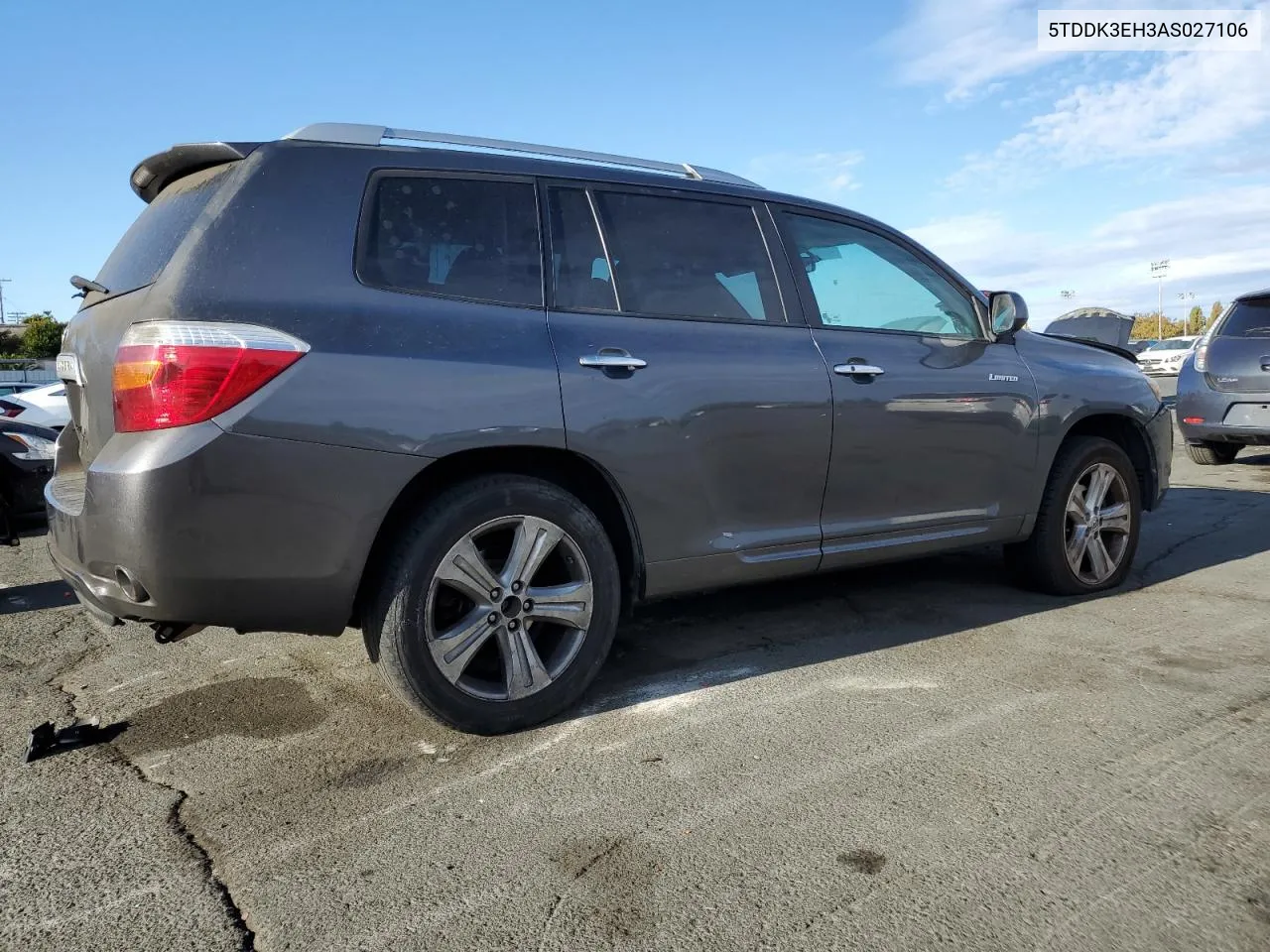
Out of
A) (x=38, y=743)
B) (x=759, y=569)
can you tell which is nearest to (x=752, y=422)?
(x=759, y=569)

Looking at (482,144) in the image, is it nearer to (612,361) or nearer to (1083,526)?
(612,361)

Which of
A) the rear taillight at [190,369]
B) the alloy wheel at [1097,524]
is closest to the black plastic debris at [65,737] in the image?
the rear taillight at [190,369]

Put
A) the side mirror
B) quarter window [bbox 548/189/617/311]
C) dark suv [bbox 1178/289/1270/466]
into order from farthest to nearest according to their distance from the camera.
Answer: dark suv [bbox 1178/289/1270/466] → the side mirror → quarter window [bbox 548/189/617/311]

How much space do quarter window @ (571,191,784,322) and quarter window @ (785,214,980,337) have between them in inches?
10.0

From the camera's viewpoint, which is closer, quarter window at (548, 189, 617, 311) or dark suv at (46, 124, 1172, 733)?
dark suv at (46, 124, 1172, 733)

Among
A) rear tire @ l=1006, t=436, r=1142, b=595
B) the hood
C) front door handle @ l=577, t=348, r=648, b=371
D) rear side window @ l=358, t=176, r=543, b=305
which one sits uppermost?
rear side window @ l=358, t=176, r=543, b=305

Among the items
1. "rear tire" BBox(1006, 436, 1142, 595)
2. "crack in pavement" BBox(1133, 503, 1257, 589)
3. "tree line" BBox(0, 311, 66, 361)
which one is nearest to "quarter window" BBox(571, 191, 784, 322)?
"rear tire" BBox(1006, 436, 1142, 595)

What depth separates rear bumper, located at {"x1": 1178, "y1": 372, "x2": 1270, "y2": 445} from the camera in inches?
340

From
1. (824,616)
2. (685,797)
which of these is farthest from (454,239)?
(824,616)

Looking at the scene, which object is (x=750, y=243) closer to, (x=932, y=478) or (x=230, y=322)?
(x=932, y=478)

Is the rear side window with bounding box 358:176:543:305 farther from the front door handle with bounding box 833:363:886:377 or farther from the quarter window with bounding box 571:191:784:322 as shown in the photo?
the front door handle with bounding box 833:363:886:377

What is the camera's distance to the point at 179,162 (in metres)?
3.01

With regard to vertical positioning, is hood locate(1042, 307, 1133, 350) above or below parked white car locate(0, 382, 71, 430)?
above

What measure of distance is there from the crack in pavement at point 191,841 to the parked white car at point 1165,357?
4315 cm
